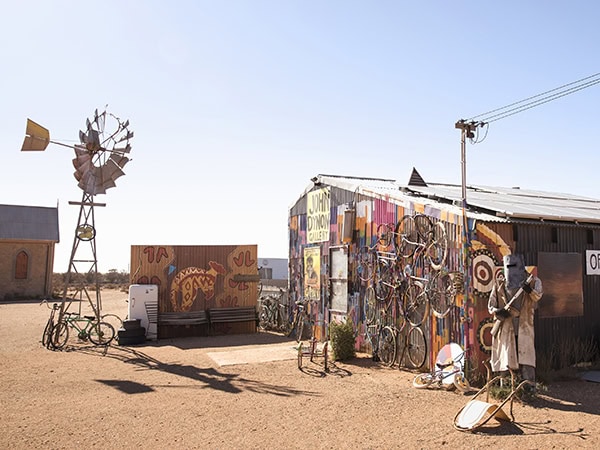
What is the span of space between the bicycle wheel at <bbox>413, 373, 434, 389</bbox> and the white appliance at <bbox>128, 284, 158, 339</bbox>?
902 cm

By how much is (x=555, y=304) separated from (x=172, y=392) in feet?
25.3

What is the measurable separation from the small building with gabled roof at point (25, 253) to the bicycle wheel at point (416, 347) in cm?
3235

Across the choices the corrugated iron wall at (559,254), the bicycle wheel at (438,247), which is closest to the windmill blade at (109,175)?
the bicycle wheel at (438,247)

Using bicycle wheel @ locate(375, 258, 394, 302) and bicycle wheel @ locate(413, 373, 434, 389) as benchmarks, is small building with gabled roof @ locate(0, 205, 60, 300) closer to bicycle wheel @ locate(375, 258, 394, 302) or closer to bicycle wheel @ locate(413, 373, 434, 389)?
bicycle wheel @ locate(375, 258, 394, 302)

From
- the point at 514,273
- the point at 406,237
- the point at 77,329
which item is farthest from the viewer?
the point at 77,329

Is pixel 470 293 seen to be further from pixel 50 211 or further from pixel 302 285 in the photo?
pixel 50 211

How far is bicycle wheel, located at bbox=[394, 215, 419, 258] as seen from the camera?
37.2ft

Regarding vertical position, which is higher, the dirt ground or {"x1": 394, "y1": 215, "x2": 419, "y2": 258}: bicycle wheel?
{"x1": 394, "y1": 215, "x2": 419, "y2": 258}: bicycle wheel

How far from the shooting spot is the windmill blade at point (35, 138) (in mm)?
13891

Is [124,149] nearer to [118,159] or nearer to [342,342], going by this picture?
[118,159]

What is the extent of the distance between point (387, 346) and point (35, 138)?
35.0 feet

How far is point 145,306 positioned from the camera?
1587cm

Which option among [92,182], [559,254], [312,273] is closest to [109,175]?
[92,182]

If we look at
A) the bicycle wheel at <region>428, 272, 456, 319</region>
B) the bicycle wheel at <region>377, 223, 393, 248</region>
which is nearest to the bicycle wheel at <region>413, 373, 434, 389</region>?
the bicycle wheel at <region>428, 272, 456, 319</region>
